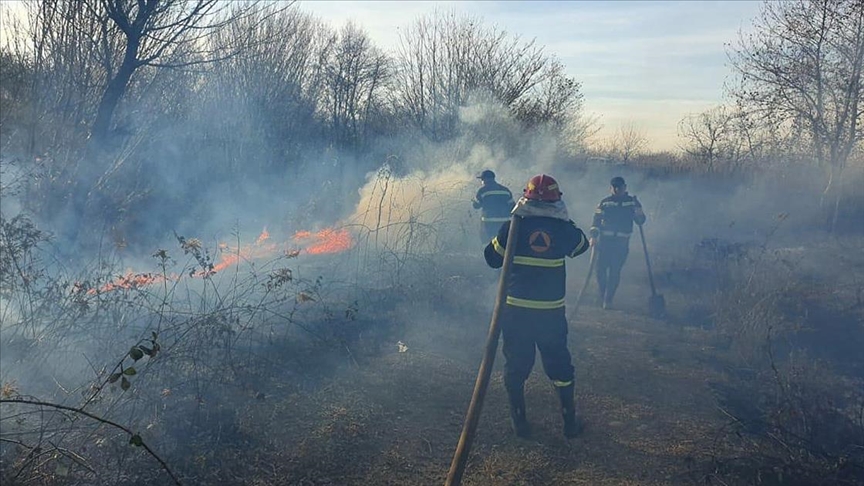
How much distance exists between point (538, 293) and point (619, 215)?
195 inches

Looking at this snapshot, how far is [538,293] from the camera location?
4703 mm

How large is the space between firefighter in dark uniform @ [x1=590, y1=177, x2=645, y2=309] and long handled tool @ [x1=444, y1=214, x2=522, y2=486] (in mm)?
5073

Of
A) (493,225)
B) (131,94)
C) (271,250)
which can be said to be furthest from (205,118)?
(493,225)

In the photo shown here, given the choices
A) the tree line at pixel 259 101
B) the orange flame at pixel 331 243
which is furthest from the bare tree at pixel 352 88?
the orange flame at pixel 331 243

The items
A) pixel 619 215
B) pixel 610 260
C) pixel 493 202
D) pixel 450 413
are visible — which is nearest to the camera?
pixel 450 413

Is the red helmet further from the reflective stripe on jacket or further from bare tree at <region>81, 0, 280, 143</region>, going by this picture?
bare tree at <region>81, 0, 280, 143</region>

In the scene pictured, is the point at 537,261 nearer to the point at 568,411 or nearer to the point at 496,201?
the point at 568,411

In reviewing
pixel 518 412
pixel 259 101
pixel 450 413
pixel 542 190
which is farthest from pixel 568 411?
pixel 259 101

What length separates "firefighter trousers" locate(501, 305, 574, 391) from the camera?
15.5 feet

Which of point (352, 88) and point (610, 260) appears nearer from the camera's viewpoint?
point (610, 260)

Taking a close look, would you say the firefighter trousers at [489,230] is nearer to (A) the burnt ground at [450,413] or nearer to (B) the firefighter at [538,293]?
(A) the burnt ground at [450,413]

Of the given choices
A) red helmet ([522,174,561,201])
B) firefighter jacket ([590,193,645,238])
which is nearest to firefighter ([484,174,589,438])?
red helmet ([522,174,561,201])

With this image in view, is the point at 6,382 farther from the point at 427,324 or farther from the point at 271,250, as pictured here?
the point at 271,250

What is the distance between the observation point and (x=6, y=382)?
470cm
